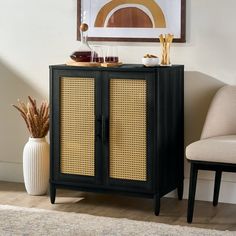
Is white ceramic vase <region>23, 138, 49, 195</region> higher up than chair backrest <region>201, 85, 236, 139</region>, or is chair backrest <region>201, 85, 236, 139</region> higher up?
chair backrest <region>201, 85, 236, 139</region>

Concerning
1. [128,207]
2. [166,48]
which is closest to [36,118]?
[128,207]

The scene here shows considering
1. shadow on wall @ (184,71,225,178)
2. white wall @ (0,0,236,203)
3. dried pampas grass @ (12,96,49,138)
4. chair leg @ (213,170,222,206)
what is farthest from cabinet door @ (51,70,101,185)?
chair leg @ (213,170,222,206)

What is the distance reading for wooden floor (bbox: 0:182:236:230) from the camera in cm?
433

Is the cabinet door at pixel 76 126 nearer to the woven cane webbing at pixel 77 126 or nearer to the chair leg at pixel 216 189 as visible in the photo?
the woven cane webbing at pixel 77 126

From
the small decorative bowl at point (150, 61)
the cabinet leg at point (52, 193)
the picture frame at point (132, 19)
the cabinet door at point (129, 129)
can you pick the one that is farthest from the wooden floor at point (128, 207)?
the picture frame at point (132, 19)

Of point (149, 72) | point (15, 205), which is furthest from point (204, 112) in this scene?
point (15, 205)

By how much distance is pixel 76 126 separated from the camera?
462 centimetres

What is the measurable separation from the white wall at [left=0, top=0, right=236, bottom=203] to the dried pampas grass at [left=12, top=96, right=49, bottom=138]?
13.2 inches

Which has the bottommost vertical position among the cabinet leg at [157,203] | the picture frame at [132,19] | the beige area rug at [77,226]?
the beige area rug at [77,226]

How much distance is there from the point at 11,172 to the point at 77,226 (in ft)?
4.70

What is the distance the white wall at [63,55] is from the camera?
466 cm

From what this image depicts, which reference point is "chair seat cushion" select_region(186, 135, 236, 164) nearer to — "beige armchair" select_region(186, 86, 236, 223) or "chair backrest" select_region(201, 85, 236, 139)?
"beige armchair" select_region(186, 86, 236, 223)

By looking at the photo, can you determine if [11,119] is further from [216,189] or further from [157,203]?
[216,189]

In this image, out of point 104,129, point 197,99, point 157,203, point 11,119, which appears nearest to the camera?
point 157,203
